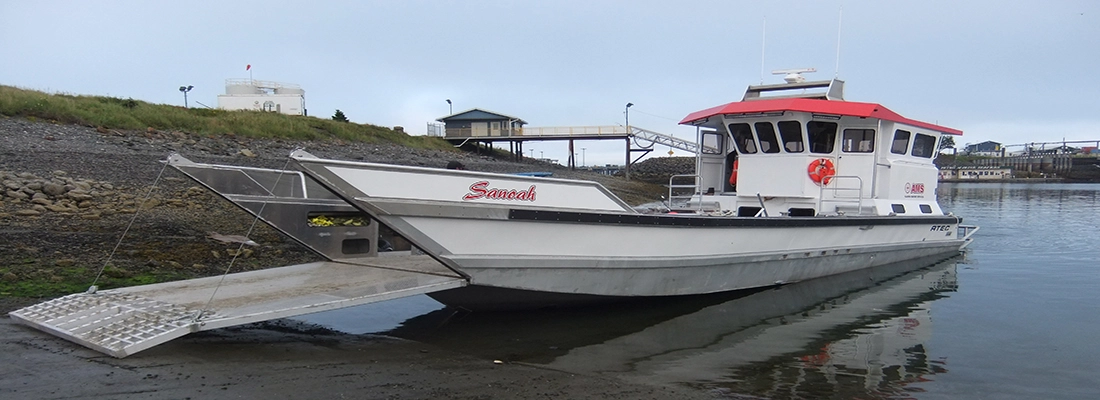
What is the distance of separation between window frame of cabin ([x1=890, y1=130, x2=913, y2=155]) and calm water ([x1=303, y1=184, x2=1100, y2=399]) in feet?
7.33

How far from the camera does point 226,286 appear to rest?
6418mm

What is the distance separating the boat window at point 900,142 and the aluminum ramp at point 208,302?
26.4 ft

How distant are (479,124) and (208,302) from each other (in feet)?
129

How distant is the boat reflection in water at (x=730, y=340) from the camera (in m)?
5.86

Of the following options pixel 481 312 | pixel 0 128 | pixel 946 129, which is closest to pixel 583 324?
pixel 481 312

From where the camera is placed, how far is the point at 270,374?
5.05 metres

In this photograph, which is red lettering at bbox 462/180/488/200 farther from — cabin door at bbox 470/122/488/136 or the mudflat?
cabin door at bbox 470/122/488/136

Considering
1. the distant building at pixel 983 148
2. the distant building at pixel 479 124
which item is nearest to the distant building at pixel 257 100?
the distant building at pixel 479 124

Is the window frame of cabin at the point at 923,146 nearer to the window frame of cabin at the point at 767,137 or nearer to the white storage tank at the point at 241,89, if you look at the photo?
the window frame of cabin at the point at 767,137

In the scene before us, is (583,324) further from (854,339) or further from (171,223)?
(171,223)

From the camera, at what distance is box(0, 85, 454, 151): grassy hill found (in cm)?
1952

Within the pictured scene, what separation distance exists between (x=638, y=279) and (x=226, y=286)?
Answer: 4.33 m

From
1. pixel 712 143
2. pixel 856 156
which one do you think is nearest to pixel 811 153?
pixel 856 156

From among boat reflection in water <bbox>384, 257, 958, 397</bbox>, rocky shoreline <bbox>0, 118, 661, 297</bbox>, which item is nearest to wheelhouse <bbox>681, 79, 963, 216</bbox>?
boat reflection in water <bbox>384, 257, 958, 397</bbox>
